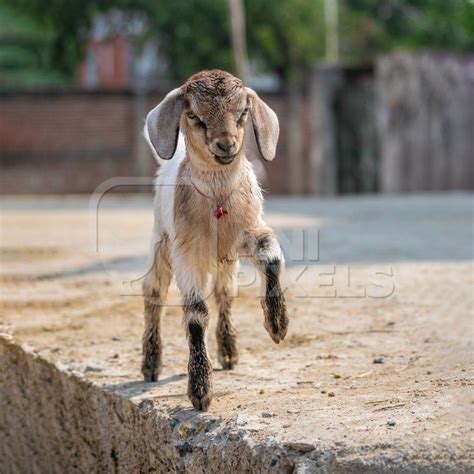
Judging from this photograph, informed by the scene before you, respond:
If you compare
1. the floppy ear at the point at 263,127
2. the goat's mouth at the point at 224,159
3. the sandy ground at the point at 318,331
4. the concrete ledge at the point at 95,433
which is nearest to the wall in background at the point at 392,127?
the sandy ground at the point at 318,331

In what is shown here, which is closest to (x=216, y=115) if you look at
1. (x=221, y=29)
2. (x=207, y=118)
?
(x=207, y=118)

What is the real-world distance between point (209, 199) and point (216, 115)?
0.39 meters

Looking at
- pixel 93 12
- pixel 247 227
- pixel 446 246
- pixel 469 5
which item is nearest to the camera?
pixel 247 227

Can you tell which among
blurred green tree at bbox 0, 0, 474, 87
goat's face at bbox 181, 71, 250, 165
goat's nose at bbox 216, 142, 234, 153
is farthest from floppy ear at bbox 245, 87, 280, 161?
blurred green tree at bbox 0, 0, 474, 87

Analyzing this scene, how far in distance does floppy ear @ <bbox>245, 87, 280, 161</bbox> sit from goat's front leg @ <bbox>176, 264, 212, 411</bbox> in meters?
0.62

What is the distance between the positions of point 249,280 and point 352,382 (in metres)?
2.71

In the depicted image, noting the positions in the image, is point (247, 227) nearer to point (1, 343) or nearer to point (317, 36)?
point (1, 343)

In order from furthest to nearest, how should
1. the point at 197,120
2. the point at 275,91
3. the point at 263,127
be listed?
the point at 275,91 < the point at 263,127 < the point at 197,120

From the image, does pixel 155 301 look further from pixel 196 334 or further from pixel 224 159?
pixel 224 159

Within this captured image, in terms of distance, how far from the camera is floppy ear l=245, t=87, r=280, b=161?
4.44 metres

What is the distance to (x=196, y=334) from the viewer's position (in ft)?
14.0

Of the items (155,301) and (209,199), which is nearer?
(209,199)

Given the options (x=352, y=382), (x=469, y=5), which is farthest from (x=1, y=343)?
(x=469, y=5)

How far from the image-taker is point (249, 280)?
705cm
